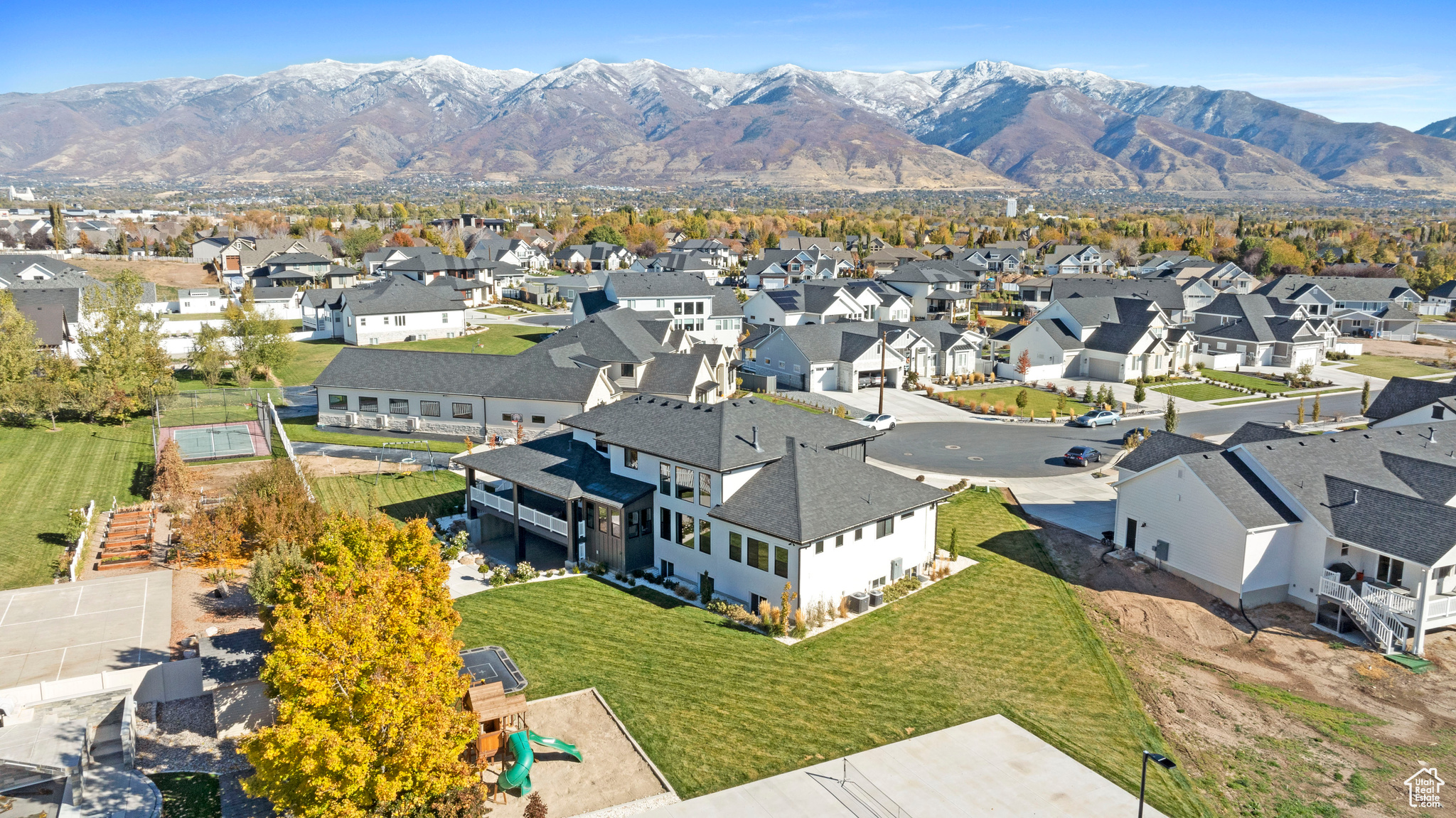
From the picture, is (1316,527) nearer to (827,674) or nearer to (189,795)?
(827,674)

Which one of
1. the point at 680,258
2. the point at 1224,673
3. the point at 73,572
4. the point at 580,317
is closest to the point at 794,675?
the point at 1224,673

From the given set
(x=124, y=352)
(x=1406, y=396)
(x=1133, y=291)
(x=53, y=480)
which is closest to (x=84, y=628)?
(x=53, y=480)

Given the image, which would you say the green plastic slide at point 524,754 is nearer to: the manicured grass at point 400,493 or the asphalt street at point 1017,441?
the manicured grass at point 400,493

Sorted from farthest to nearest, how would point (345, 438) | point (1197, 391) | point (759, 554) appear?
point (1197, 391), point (345, 438), point (759, 554)

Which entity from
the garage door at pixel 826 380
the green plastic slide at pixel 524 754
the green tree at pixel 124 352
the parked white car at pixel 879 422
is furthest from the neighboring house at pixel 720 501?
the garage door at pixel 826 380

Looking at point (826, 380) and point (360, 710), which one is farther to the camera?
point (826, 380)
